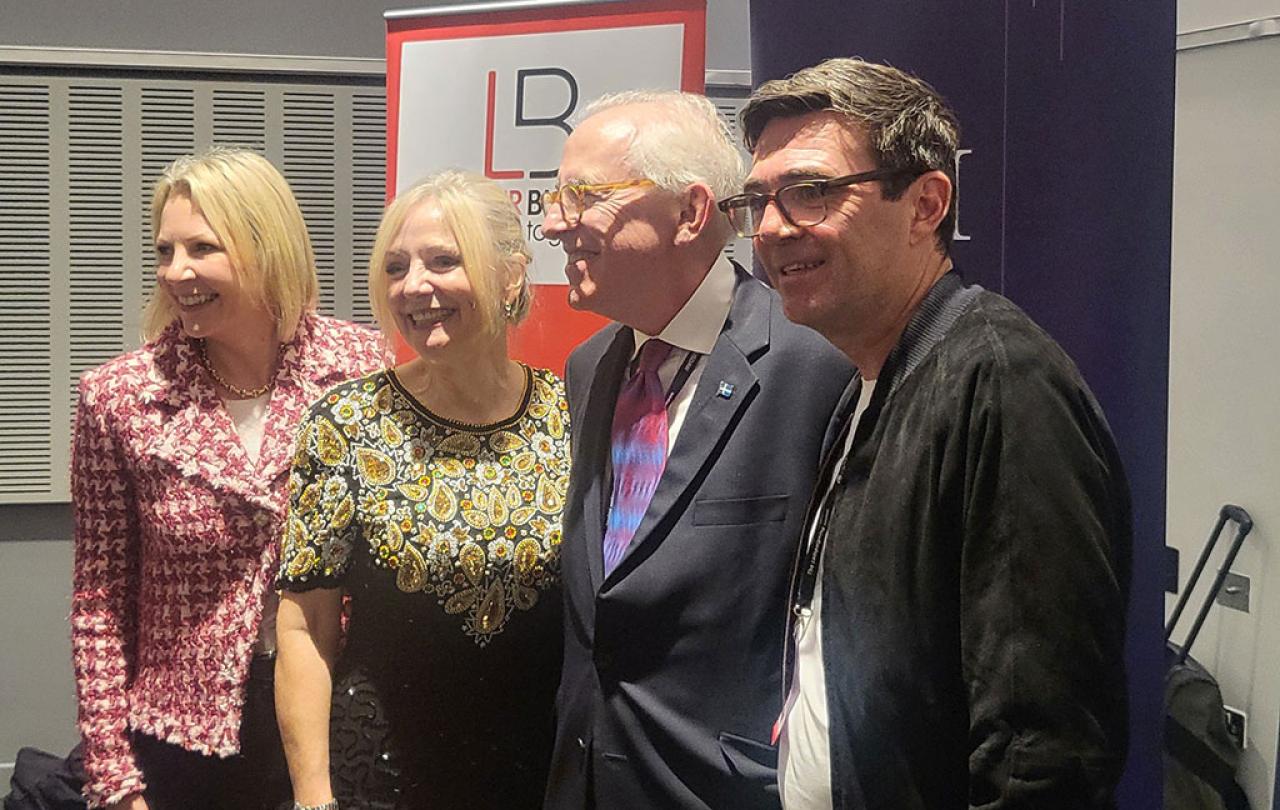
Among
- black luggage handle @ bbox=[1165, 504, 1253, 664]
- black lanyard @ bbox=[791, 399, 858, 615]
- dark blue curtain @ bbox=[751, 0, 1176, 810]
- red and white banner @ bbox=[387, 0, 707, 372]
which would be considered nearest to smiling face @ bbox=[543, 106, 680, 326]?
black lanyard @ bbox=[791, 399, 858, 615]

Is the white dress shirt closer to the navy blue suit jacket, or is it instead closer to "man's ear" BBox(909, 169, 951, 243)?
the navy blue suit jacket

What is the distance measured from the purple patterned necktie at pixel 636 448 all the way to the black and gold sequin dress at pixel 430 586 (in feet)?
0.55

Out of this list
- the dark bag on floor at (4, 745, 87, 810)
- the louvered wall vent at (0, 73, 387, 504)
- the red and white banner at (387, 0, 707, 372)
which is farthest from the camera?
the louvered wall vent at (0, 73, 387, 504)

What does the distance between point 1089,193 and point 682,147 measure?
0.68 meters

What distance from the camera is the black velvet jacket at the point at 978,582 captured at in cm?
106

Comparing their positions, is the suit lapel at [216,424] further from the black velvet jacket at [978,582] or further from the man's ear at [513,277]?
the black velvet jacket at [978,582]

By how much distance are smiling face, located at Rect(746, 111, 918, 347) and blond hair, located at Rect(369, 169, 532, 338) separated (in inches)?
24.3

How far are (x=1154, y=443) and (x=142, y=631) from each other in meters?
1.72

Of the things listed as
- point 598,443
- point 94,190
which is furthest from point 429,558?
point 94,190

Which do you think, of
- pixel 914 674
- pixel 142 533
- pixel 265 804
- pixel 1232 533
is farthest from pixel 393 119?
pixel 1232 533

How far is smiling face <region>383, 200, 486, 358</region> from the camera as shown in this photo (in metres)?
1.79

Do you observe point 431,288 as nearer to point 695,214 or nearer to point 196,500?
point 695,214

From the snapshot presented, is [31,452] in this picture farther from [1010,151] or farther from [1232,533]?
[1232,533]

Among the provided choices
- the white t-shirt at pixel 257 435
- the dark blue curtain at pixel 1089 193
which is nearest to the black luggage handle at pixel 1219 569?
the dark blue curtain at pixel 1089 193
